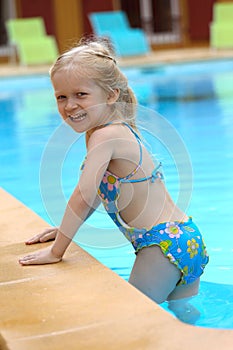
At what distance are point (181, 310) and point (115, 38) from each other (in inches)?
610

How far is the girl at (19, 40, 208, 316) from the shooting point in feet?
10.4

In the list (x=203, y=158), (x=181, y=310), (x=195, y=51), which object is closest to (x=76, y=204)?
(x=181, y=310)

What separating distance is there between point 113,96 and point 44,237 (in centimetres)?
73

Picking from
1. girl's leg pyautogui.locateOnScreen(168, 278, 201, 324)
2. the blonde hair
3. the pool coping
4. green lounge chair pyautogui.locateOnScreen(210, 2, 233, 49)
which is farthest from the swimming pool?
green lounge chair pyautogui.locateOnScreen(210, 2, 233, 49)

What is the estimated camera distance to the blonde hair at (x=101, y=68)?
10.5 ft

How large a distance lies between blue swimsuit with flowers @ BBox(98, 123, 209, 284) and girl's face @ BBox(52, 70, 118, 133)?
13cm

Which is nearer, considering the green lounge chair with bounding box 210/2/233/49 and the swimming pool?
the swimming pool

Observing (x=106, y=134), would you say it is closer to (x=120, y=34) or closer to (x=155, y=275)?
(x=155, y=275)

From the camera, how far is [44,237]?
3.62 metres

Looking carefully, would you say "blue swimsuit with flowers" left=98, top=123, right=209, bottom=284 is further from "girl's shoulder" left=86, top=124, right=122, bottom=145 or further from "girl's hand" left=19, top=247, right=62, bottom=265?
"girl's hand" left=19, top=247, right=62, bottom=265

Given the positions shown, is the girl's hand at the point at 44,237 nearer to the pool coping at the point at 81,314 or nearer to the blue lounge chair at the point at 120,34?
the pool coping at the point at 81,314

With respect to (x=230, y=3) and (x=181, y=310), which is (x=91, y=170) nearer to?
(x=181, y=310)

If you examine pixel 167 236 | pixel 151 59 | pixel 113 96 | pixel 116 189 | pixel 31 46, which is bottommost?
pixel 151 59

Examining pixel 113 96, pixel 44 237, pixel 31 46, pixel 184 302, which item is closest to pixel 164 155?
pixel 44 237
